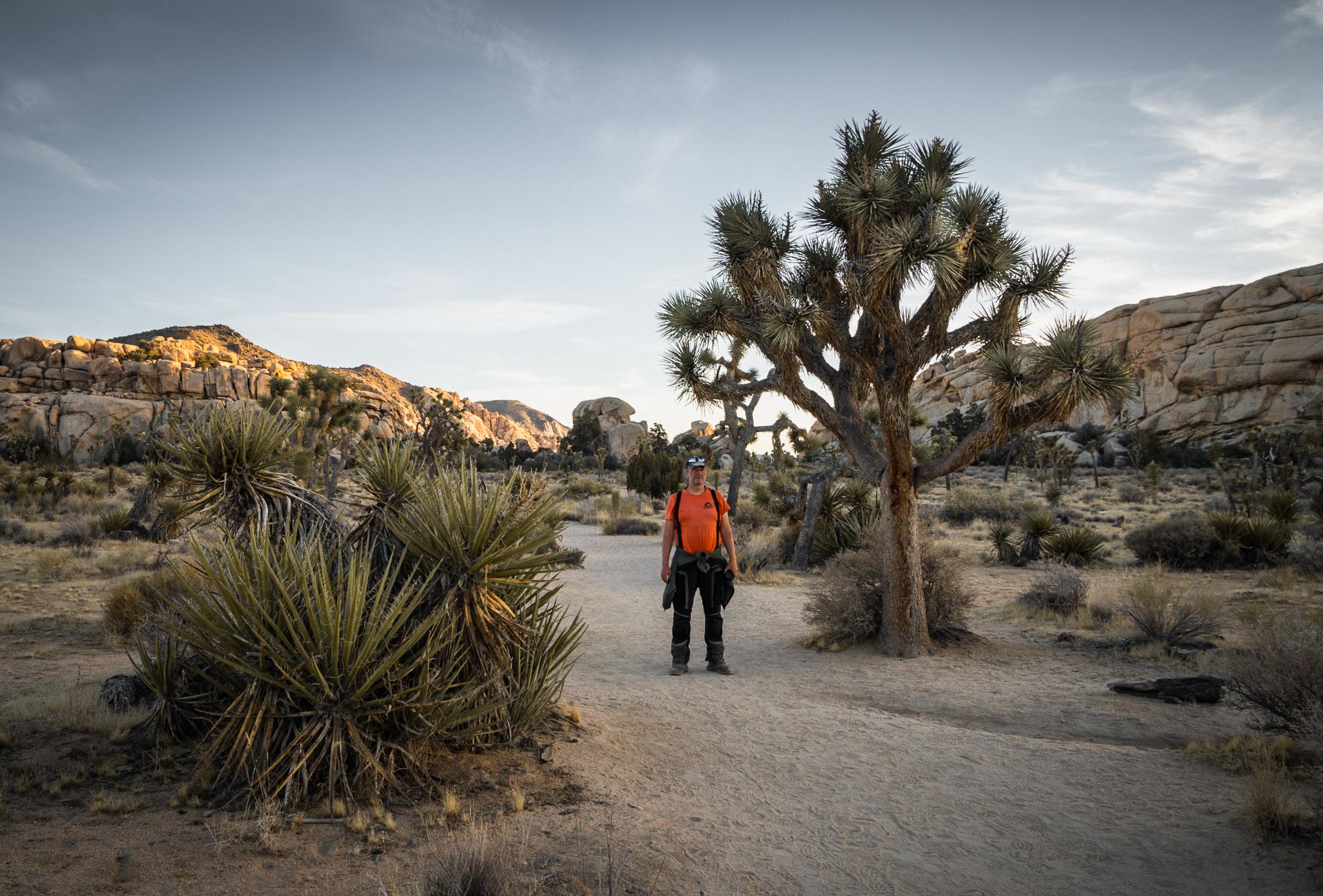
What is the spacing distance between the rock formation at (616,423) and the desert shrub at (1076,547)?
54035mm

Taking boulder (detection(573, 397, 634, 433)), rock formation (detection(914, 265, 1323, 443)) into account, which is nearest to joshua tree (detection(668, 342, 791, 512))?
rock formation (detection(914, 265, 1323, 443))

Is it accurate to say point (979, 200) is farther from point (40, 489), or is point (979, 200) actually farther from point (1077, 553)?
point (40, 489)

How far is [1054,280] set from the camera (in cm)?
837

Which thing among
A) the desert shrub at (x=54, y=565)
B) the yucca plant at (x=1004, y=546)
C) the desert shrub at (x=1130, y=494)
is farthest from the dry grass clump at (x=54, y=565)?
the desert shrub at (x=1130, y=494)

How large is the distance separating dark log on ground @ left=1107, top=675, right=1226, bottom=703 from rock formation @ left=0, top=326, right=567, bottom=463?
1267 inches

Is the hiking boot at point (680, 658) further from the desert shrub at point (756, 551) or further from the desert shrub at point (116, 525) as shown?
the desert shrub at point (116, 525)

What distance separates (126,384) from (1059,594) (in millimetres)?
65934

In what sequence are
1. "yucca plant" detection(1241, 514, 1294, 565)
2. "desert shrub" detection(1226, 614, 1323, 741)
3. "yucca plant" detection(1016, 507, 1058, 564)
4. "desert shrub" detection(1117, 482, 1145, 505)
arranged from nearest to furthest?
"desert shrub" detection(1226, 614, 1323, 741), "yucca plant" detection(1241, 514, 1294, 565), "yucca plant" detection(1016, 507, 1058, 564), "desert shrub" detection(1117, 482, 1145, 505)

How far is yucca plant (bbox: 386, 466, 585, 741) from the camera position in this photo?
418 cm

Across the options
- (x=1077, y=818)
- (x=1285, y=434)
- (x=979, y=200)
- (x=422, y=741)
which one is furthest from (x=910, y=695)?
(x=1285, y=434)

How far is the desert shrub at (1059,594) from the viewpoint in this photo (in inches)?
406

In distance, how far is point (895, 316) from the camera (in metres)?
8.28

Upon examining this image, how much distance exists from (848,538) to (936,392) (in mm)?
67867

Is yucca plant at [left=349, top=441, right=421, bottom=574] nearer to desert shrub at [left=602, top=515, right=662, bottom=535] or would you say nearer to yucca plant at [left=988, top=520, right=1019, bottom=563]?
yucca plant at [left=988, top=520, right=1019, bottom=563]
